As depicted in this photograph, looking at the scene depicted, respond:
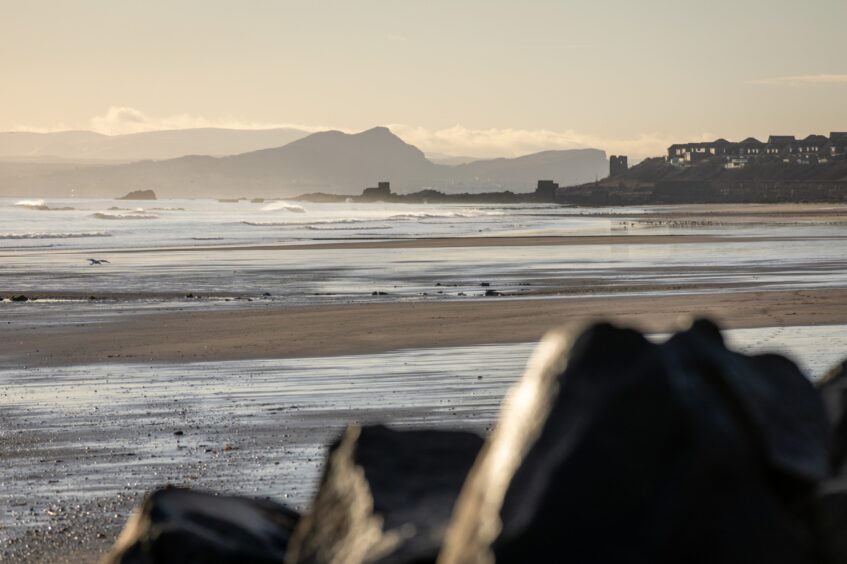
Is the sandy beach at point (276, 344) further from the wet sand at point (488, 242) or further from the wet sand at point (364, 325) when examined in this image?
the wet sand at point (488, 242)

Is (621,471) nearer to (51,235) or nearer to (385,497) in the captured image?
(385,497)

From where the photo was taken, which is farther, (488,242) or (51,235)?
(51,235)

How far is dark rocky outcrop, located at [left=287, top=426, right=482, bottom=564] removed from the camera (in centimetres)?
367

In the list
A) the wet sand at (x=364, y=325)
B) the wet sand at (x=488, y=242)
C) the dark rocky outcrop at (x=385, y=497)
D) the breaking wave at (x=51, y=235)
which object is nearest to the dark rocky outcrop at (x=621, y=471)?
the dark rocky outcrop at (x=385, y=497)

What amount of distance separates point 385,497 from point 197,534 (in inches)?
23.5

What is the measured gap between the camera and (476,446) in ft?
14.9

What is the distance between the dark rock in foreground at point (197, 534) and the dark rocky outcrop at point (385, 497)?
17 centimetres

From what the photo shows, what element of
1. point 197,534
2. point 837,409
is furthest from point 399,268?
point 197,534

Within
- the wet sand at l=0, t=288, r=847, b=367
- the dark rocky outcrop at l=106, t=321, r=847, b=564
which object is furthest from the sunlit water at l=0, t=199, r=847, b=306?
the dark rocky outcrop at l=106, t=321, r=847, b=564

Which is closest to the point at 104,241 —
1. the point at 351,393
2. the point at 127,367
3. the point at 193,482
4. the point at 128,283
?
the point at 128,283

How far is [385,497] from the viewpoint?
396 cm

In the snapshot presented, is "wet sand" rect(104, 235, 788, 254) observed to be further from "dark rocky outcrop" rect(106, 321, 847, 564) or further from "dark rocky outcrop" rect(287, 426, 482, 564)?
"dark rocky outcrop" rect(106, 321, 847, 564)

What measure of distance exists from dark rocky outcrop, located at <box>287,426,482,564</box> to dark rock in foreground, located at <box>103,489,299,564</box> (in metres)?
0.17

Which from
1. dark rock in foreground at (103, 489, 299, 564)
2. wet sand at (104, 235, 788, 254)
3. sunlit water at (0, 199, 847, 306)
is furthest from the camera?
wet sand at (104, 235, 788, 254)
